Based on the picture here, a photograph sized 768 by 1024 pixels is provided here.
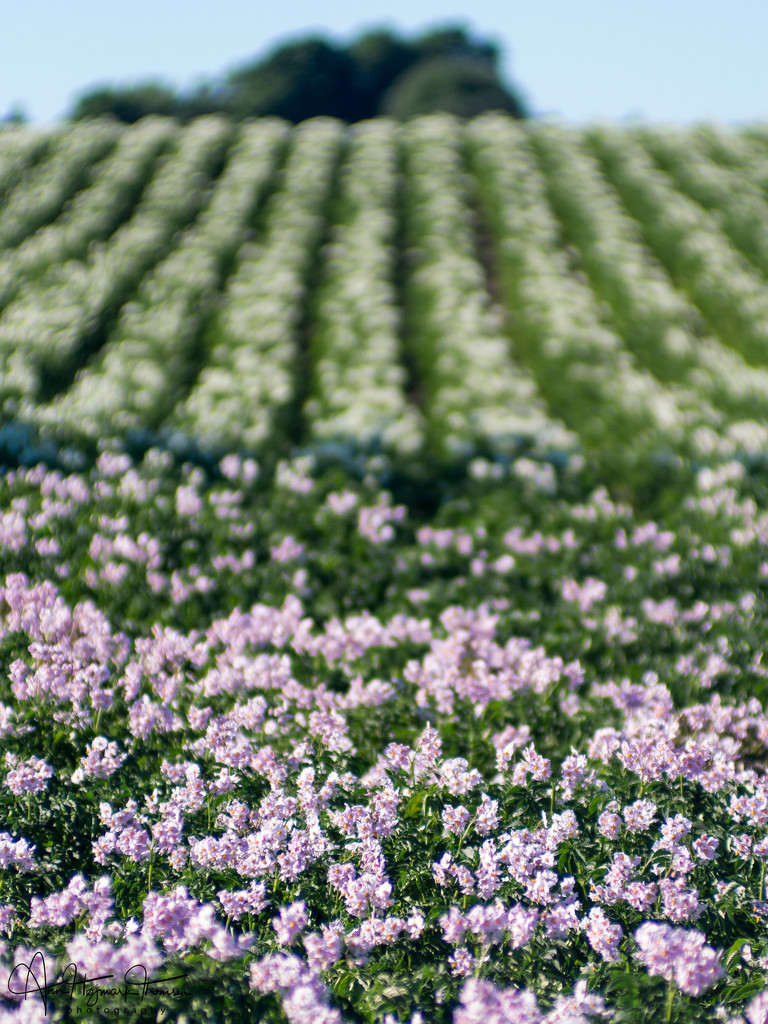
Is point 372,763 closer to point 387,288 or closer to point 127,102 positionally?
point 387,288

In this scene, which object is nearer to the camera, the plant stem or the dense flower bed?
the plant stem

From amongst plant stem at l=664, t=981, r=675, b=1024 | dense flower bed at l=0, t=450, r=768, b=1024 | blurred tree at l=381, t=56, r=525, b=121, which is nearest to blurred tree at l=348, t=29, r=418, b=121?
blurred tree at l=381, t=56, r=525, b=121

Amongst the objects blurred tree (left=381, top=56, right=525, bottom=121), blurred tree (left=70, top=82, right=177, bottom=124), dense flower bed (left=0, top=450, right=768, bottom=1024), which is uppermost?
dense flower bed (left=0, top=450, right=768, bottom=1024)

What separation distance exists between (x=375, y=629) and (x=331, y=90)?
5352 cm

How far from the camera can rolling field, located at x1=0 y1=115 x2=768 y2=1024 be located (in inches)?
115

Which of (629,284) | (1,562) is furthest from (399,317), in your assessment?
(1,562)

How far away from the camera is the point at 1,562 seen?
5637 millimetres

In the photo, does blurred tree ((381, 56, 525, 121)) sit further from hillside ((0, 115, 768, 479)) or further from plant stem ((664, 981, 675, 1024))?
plant stem ((664, 981, 675, 1024))

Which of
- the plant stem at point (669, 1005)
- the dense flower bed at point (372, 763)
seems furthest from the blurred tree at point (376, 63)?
the plant stem at point (669, 1005)

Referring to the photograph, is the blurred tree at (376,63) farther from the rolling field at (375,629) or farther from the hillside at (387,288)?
the rolling field at (375,629)

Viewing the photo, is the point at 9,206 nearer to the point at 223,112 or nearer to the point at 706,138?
the point at 706,138

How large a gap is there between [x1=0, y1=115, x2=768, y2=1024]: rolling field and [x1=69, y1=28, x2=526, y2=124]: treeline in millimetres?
36840

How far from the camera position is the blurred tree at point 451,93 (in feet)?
153

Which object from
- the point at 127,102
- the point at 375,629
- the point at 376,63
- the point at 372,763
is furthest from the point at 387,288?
the point at 376,63
